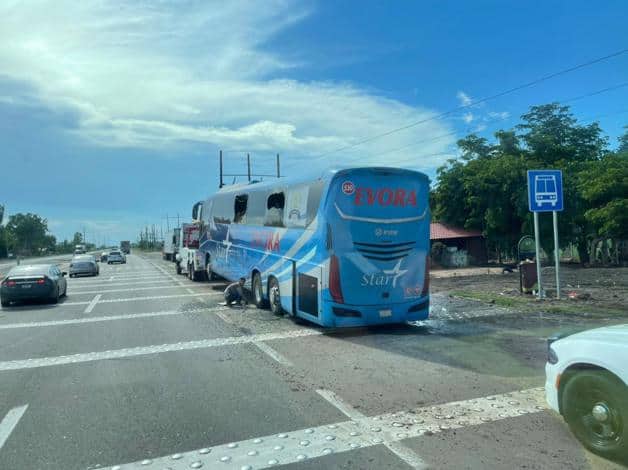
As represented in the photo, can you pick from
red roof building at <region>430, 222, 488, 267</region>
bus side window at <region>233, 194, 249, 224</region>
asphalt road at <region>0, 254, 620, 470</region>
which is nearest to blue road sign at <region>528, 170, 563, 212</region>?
asphalt road at <region>0, 254, 620, 470</region>

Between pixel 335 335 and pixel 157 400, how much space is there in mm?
4798

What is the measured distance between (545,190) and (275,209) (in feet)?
25.1

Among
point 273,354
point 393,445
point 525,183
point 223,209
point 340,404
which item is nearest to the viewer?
point 393,445

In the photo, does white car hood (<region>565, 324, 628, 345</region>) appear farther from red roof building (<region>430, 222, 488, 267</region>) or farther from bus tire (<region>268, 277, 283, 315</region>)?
red roof building (<region>430, 222, 488, 267</region>)

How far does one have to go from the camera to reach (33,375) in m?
7.47

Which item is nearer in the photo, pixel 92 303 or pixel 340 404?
pixel 340 404

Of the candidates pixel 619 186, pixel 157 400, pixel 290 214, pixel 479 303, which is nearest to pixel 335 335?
pixel 290 214

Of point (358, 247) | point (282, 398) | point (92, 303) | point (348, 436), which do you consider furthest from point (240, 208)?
point (348, 436)

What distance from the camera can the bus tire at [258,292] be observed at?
13789 mm

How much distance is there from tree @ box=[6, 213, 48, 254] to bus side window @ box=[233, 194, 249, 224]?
10972cm

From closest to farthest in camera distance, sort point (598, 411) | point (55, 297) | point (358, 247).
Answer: point (598, 411) → point (358, 247) → point (55, 297)

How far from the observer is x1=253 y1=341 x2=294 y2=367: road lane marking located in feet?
26.3

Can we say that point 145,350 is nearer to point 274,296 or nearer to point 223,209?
point 274,296

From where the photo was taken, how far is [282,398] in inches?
241
